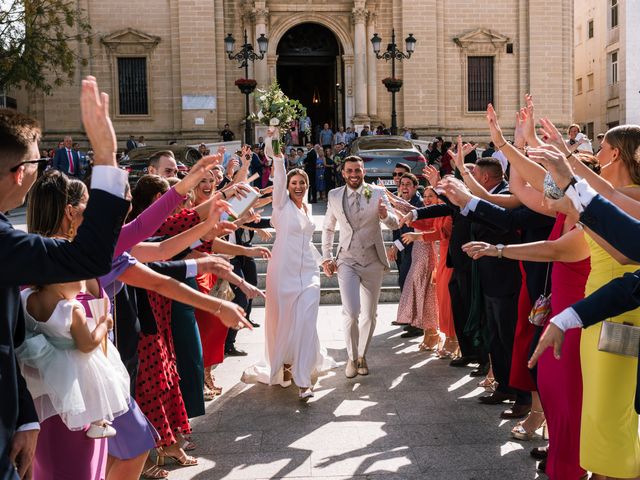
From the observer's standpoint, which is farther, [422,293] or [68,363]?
[422,293]

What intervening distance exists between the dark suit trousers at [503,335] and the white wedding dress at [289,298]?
1775mm

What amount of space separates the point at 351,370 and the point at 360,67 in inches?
999

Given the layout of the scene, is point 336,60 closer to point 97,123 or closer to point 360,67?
point 360,67

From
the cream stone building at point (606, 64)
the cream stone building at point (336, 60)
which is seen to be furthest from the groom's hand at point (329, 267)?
the cream stone building at point (606, 64)

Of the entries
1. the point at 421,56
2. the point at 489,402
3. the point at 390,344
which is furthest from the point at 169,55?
the point at 489,402

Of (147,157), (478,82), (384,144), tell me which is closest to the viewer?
(147,157)

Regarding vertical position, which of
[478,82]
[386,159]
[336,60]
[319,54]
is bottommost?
[386,159]

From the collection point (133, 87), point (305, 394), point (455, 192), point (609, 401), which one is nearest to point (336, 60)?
point (133, 87)

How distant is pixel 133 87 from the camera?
31.9 metres

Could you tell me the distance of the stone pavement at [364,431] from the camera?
5.54 meters

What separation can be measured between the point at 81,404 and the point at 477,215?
374cm

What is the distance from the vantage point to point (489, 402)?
7.19m

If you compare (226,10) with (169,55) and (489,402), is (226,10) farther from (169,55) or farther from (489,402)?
(489,402)

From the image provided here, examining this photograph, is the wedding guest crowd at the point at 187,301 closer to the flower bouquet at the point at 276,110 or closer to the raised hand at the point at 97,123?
the raised hand at the point at 97,123
